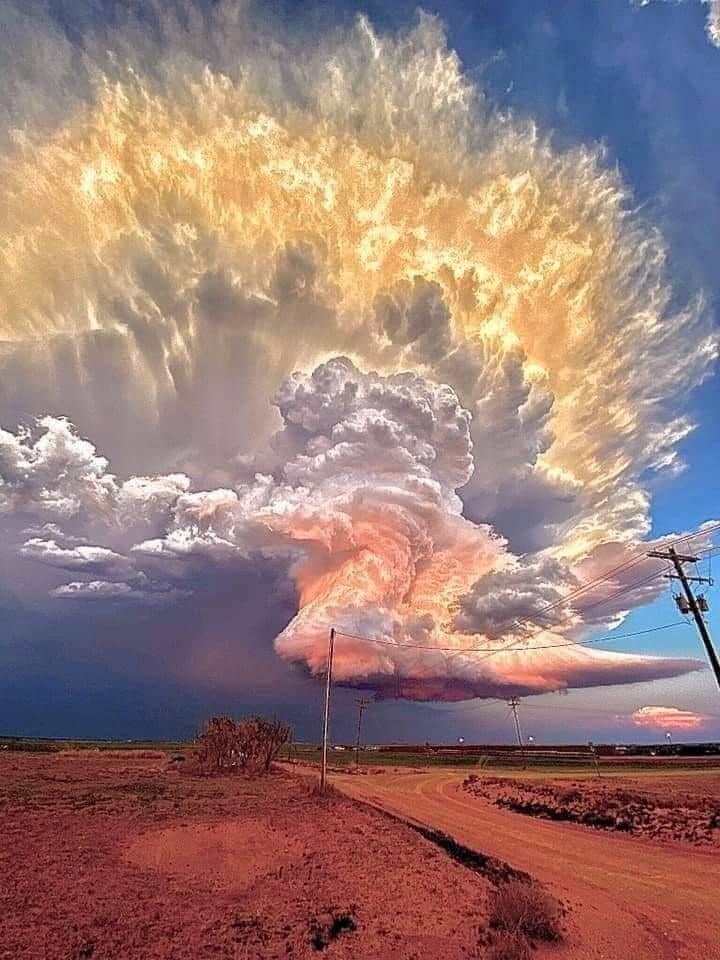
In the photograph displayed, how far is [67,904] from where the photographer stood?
1538 cm

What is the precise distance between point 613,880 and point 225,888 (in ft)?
43.0

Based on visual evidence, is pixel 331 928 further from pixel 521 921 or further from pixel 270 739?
pixel 270 739

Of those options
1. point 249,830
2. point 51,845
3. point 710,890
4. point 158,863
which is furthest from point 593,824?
point 51,845

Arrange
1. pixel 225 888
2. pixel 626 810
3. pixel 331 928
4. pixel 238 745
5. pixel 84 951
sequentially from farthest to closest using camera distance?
pixel 238 745
pixel 626 810
pixel 225 888
pixel 331 928
pixel 84 951

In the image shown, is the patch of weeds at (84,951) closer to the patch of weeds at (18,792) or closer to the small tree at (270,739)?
the patch of weeds at (18,792)

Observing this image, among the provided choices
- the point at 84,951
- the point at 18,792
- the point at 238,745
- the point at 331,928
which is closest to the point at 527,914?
the point at 331,928

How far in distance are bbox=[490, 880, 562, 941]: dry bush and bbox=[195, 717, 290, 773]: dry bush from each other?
216 ft

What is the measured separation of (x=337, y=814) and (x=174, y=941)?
25.0 metres

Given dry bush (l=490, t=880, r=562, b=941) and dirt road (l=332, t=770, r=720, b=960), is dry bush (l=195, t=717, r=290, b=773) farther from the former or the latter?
dry bush (l=490, t=880, r=562, b=941)

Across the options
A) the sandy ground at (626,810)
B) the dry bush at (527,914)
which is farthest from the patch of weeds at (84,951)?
the sandy ground at (626,810)

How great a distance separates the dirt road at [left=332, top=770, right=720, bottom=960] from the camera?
13281 mm

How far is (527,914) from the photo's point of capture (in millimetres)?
14102

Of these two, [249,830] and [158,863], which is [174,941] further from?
[249,830]

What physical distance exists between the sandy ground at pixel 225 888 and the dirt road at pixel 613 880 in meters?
2.71
